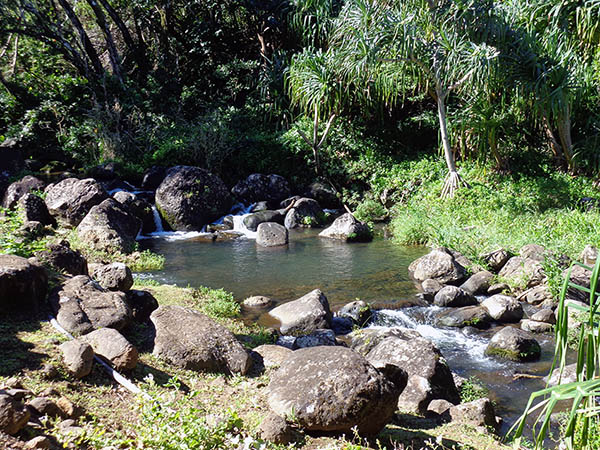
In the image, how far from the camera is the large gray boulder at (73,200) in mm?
11859

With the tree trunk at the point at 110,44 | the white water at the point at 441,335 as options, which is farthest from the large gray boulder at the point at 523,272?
the tree trunk at the point at 110,44

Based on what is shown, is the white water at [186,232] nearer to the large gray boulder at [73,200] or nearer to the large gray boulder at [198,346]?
the large gray boulder at [73,200]

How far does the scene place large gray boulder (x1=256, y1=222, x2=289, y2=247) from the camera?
12.8 meters

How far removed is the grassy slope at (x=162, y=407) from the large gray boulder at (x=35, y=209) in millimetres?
7109

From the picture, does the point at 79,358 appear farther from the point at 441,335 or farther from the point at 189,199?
the point at 189,199

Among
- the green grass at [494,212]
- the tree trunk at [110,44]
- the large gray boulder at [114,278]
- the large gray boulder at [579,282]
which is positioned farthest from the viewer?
the tree trunk at [110,44]

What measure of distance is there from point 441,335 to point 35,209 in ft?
28.8

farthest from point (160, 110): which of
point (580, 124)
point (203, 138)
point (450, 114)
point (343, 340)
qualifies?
point (343, 340)

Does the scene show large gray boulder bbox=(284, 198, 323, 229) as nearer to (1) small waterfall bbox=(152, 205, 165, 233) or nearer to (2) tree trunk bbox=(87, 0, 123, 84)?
(1) small waterfall bbox=(152, 205, 165, 233)

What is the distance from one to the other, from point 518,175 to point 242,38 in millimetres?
13641

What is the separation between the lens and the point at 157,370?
14.9ft

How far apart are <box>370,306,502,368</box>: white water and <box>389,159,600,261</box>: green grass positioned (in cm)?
259

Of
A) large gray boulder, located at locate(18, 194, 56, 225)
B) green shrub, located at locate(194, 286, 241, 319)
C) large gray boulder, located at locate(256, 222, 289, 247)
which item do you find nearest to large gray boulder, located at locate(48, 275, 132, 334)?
green shrub, located at locate(194, 286, 241, 319)

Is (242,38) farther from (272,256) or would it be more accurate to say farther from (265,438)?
(265,438)
